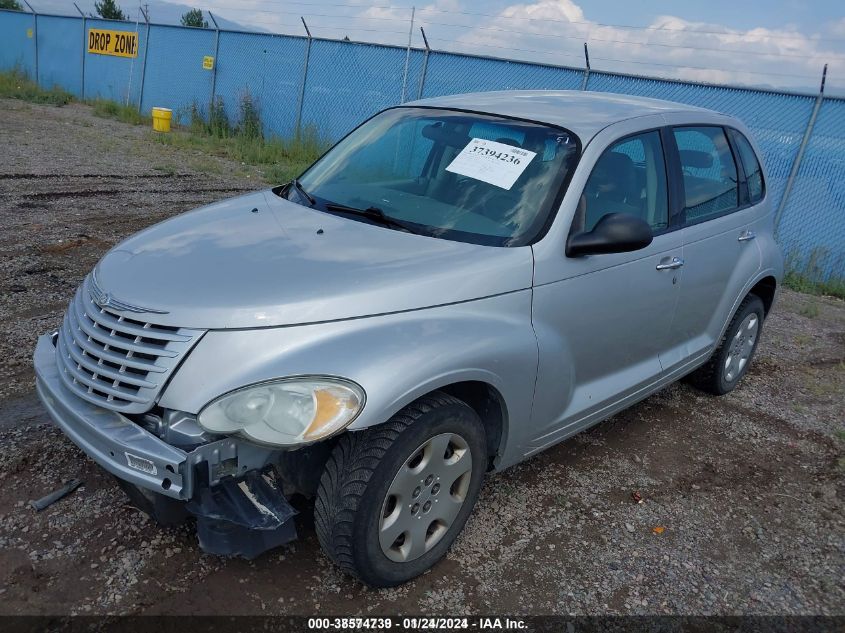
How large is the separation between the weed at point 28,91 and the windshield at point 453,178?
18.7 m

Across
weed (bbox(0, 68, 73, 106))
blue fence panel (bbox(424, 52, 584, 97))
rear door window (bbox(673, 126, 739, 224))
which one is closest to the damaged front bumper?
rear door window (bbox(673, 126, 739, 224))

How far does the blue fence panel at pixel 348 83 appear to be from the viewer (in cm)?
1296

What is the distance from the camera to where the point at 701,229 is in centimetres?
397

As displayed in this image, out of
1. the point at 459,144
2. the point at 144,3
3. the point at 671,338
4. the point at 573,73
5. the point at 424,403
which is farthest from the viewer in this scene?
the point at 144,3

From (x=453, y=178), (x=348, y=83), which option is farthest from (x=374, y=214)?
(x=348, y=83)

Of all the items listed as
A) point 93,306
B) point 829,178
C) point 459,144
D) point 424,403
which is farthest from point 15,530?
point 829,178

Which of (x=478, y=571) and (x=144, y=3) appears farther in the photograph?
(x=144, y=3)

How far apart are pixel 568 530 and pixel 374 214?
5.62 feet

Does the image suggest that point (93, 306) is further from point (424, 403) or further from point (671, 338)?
point (671, 338)

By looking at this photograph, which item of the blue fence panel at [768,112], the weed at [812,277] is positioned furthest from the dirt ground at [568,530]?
the blue fence panel at [768,112]

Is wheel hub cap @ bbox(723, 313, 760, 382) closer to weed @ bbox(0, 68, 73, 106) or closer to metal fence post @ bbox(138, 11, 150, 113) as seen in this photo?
metal fence post @ bbox(138, 11, 150, 113)

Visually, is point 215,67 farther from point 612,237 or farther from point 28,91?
point 612,237

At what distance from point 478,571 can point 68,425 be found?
1.70m

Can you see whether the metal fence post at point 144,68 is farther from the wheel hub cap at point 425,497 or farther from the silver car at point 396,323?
the wheel hub cap at point 425,497
